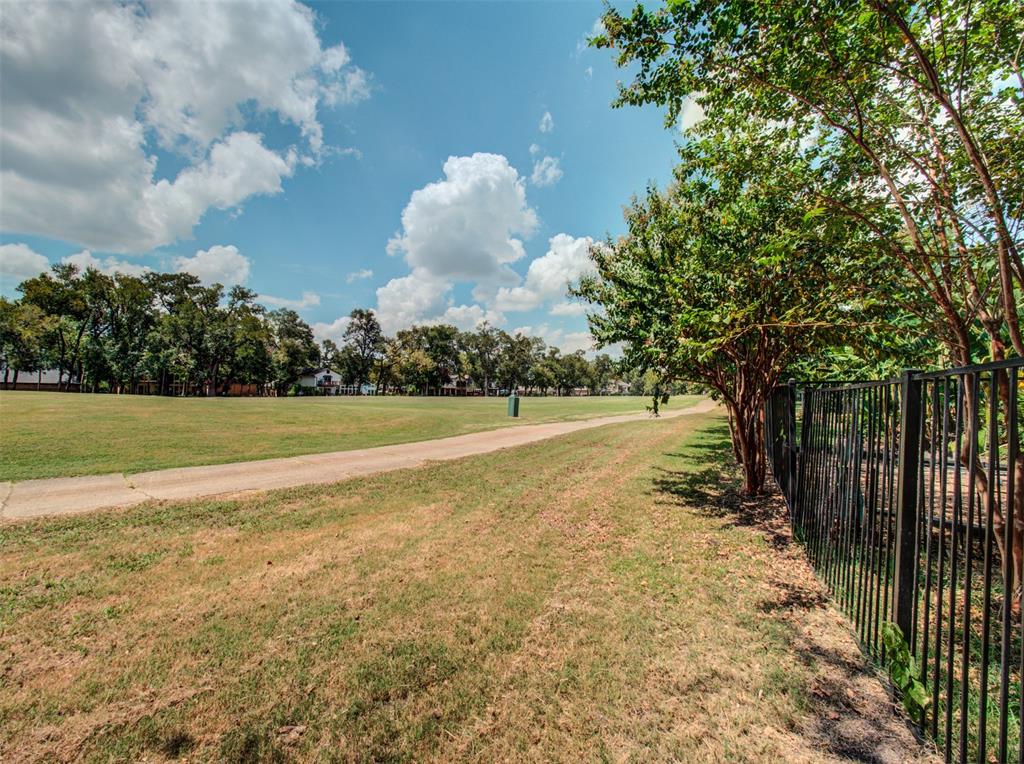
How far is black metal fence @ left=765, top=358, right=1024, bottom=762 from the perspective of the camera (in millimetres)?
2156

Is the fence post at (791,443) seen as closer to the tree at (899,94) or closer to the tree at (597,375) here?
the tree at (899,94)

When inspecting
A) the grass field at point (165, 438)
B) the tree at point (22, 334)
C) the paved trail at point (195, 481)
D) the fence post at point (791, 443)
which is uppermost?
the tree at point (22, 334)

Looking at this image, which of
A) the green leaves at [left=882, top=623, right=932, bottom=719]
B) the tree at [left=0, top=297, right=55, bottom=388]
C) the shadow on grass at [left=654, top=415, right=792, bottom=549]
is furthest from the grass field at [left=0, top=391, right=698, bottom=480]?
the tree at [left=0, top=297, right=55, bottom=388]

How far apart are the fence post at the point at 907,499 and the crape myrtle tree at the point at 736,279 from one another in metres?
1.50

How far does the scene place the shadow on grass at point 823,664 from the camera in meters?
2.57

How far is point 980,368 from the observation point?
6.64ft

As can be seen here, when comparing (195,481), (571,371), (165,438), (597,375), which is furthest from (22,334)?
(597,375)

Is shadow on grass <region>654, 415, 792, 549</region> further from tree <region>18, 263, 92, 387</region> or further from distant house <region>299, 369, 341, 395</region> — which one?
distant house <region>299, 369, 341, 395</region>

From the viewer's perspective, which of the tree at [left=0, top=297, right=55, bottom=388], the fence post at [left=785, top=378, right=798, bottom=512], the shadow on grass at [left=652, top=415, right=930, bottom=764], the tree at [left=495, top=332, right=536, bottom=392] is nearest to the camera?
the shadow on grass at [left=652, top=415, right=930, bottom=764]

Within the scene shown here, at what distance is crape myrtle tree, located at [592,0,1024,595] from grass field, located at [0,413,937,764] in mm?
2054

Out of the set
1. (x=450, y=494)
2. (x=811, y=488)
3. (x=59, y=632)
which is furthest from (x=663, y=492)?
(x=59, y=632)

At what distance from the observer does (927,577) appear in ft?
8.41

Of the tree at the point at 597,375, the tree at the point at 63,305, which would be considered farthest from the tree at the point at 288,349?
the tree at the point at 597,375

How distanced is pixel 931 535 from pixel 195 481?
10792 mm
